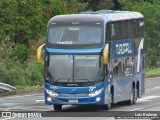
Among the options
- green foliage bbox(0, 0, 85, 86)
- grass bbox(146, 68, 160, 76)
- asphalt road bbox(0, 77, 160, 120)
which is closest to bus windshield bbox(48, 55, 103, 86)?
asphalt road bbox(0, 77, 160, 120)

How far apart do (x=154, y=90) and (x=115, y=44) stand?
1254 cm

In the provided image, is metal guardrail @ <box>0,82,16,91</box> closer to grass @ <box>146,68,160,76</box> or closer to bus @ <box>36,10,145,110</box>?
bus @ <box>36,10,145,110</box>

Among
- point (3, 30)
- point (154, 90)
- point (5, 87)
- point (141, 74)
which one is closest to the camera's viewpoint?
point (141, 74)

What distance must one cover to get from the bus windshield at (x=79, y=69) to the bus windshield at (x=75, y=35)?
510 millimetres

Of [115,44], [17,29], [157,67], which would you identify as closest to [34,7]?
[17,29]

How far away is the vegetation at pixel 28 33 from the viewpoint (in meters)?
39.9

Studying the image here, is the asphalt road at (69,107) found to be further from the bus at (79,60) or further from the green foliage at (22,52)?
the green foliage at (22,52)

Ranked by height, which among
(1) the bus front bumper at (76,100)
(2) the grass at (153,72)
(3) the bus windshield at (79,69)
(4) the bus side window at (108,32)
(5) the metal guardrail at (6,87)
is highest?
(4) the bus side window at (108,32)

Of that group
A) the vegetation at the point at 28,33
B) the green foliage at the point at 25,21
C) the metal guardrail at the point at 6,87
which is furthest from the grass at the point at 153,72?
the metal guardrail at the point at 6,87

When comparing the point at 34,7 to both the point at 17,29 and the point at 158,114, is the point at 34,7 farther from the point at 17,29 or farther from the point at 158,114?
the point at 158,114

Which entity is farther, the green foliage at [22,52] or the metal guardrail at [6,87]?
the green foliage at [22,52]

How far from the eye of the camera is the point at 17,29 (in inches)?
1984

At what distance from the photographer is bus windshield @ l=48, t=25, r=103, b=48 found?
2684 centimetres

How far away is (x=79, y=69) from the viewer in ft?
87.8
